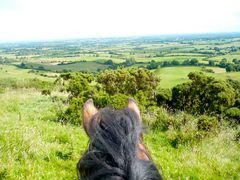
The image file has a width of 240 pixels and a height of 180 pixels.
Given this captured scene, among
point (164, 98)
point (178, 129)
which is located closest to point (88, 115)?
point (178, 129)

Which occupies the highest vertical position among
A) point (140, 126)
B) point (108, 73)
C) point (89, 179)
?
point (140, 126)

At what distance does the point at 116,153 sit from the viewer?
1.79 metres

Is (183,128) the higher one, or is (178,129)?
(183,128)

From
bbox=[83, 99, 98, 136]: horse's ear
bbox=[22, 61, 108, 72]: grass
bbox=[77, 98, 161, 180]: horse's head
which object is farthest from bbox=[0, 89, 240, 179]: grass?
bbox=[22, 61, 108, 72]: grass

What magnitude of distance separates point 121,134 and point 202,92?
18175 mm

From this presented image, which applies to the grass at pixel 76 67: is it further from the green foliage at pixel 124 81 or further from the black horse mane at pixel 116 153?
the black horse mane at pixel 116 153

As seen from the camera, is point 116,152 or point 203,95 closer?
point 116,152

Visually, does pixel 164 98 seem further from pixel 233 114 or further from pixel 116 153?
pixel 116 153

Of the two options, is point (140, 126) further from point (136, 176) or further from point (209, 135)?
point (209, 135)

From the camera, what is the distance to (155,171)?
6.03ft

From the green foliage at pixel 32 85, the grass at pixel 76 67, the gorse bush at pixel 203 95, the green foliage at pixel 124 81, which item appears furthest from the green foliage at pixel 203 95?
the grass at pixel 76 67

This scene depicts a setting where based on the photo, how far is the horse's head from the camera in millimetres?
1691

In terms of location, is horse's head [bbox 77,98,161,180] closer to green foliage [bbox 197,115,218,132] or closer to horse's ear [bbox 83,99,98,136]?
horse's ear [bbox 83,99,98,136]

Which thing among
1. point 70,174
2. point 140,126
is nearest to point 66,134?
point 70,174
